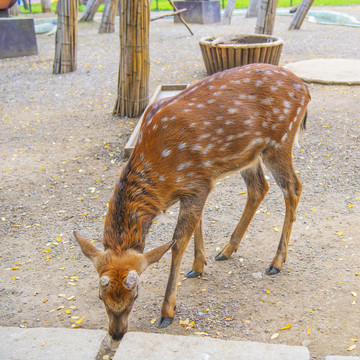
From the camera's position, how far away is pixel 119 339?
8.67 feet

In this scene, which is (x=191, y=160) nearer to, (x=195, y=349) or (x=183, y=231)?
(x=183, y=231)

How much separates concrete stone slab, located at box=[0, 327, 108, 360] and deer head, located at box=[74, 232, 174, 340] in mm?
143

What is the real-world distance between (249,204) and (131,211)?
4.15ft

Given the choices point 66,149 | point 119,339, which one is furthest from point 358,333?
point 66,149

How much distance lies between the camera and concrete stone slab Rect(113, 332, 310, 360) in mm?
2502

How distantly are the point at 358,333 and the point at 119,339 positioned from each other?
1434 mm

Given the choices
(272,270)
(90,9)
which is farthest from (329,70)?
(90,9)

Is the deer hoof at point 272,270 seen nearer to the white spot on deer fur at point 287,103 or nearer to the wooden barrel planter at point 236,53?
the white spot on deer fur at point 287,103

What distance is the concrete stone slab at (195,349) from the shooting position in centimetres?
250

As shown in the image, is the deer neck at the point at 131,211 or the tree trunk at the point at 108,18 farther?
the tree trunk at the point at 108,18

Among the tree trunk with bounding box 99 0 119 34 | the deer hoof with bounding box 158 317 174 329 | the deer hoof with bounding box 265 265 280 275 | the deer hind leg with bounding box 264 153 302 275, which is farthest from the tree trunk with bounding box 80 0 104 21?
the deer hoof with bounding box 158 317 174 329

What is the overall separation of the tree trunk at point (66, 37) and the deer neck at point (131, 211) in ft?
22.8

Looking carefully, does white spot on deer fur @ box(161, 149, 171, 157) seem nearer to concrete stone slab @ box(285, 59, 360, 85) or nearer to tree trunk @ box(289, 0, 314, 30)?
concrete stone slab @ box(285, 59, 360, 85)

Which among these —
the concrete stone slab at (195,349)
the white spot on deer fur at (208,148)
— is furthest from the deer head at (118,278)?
the white spot on deer fur at (208,148)
